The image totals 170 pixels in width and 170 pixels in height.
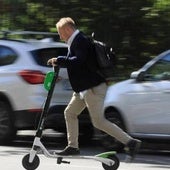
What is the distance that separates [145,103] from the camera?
10.8m

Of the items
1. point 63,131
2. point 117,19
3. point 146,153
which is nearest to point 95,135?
point 63,131

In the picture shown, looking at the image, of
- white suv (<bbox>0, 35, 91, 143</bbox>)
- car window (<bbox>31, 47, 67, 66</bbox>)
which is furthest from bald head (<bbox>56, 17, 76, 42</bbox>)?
car window (<bbox>31, 47, 67, 66</bbox>)

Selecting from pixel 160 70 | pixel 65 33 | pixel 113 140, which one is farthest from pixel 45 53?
pixel 65 33

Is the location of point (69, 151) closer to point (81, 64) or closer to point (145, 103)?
point (81, 64)

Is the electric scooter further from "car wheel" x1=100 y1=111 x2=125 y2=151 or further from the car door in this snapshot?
"car wheel" x1=100 y1=111 x2=125 y2=151

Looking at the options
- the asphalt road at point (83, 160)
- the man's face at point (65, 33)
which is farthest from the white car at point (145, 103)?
the man's face at point (65, 33)

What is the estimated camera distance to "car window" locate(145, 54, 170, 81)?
10.7 meters

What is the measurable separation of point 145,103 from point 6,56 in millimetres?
2672

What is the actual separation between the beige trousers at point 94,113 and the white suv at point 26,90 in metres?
3.05

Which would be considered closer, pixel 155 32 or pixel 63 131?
pixel 63 131

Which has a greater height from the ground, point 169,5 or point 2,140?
point 169,5

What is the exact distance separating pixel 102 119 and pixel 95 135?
5078 millimetres

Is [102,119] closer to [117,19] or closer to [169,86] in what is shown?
[169,86]

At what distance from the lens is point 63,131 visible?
12727mm
